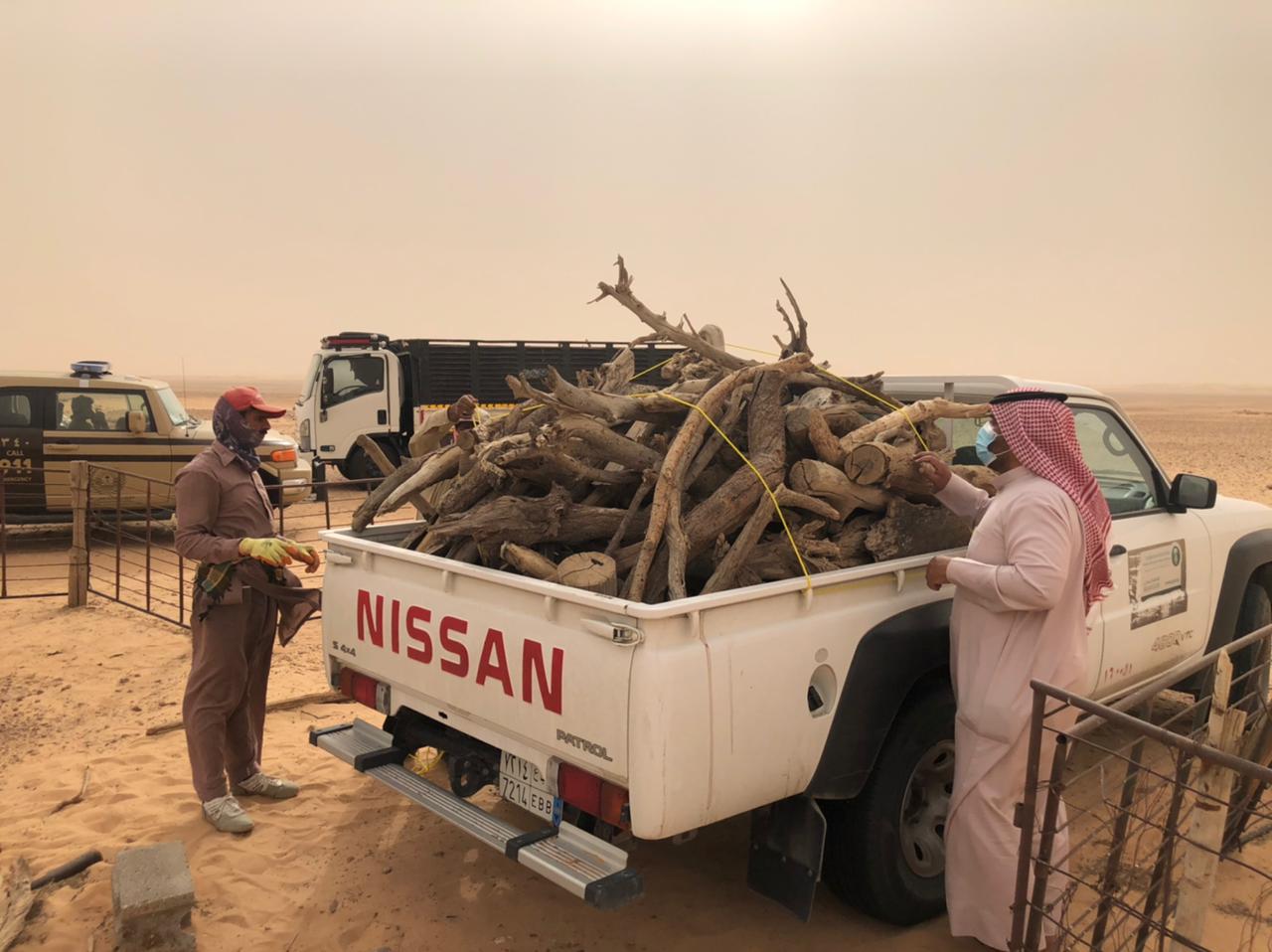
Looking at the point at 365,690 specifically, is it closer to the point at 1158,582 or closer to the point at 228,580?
the point at 228,580

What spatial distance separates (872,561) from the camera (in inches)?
137

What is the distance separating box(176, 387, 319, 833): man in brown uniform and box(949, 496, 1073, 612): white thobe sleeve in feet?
8.66

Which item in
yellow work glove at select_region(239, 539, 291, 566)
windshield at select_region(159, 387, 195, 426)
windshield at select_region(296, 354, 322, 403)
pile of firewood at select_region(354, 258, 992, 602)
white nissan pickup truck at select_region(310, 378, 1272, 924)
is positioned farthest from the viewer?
windshield at select_region(296, 354, 322, 403)

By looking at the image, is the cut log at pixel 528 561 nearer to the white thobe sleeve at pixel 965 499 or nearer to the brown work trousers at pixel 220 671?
the brown work trousers at pixel 220 671

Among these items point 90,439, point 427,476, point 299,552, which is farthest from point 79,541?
point 427,476

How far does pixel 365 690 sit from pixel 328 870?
74cm

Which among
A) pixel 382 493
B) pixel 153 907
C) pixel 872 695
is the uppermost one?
pixel 382 493

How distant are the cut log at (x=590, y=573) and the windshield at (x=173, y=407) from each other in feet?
31.0

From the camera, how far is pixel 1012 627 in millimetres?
3072

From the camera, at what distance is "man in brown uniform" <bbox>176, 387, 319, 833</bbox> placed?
12.6ft

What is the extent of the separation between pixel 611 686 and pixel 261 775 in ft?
8.49

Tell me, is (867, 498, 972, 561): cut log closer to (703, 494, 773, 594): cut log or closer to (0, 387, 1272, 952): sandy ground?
(703, 494, 773, 594): cut log

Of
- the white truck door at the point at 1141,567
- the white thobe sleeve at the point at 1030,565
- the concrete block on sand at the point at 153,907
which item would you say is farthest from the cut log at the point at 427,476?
the white truck door at the point at 1141,567

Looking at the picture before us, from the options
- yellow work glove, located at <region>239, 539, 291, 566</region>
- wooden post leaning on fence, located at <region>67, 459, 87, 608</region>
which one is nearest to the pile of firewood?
yellow work glove, located at <region>239, 539, 291, 566</region>
